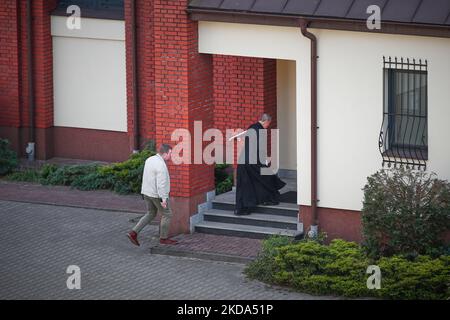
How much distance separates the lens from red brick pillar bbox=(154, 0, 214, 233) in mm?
20891

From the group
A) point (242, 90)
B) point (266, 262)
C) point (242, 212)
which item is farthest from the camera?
point (242, 90)

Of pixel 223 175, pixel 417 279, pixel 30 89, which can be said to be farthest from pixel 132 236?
pixel 30 89

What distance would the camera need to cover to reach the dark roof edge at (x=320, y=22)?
19109 mm

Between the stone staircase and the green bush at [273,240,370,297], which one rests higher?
the stone staircase

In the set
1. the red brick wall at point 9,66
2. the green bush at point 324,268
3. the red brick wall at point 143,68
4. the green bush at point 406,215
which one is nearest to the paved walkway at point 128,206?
the green bush at point 324,268

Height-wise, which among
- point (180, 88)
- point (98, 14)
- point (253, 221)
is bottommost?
point (253, 221)

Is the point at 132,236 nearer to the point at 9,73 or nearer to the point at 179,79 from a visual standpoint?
the point at 179,79

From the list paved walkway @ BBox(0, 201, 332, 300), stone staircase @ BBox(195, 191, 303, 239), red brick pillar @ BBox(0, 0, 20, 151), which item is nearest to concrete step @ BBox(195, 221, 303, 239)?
stone staircase @ BBox(195, 191, 303, 239)

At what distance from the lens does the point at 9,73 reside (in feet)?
87.9

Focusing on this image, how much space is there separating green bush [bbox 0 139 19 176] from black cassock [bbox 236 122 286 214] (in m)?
6.20

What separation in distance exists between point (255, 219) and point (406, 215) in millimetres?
3177

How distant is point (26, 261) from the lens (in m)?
20.7

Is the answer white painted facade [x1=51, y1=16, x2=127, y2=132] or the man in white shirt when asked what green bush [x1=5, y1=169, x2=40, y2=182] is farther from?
the man in white shirt

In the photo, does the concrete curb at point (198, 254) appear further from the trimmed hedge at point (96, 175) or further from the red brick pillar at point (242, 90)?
the trimmed hedge at point (96, 175)
